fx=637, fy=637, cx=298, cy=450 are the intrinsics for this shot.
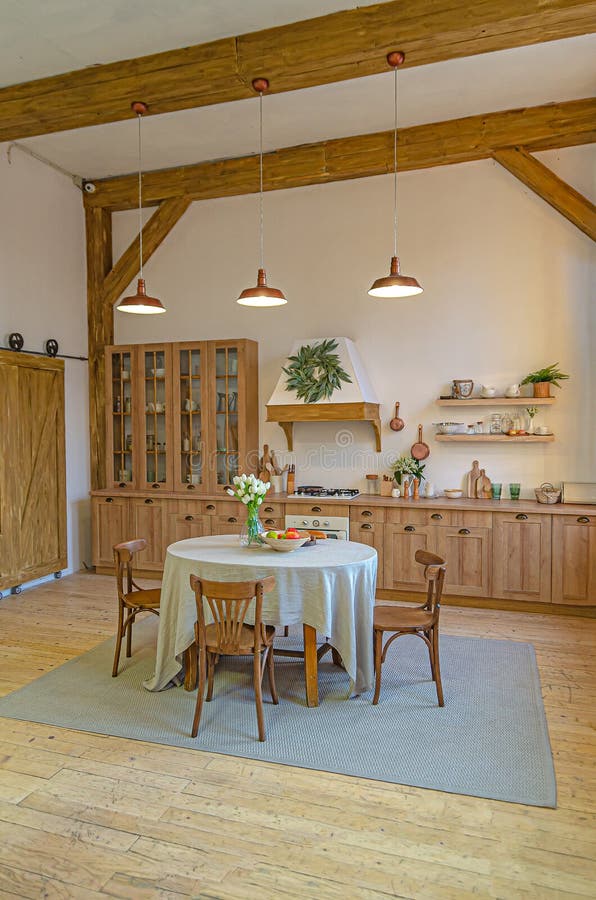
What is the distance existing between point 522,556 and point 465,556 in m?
0.44

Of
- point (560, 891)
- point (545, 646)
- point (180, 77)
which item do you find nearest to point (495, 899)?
point (560, 891)

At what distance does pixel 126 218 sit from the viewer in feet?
22.4

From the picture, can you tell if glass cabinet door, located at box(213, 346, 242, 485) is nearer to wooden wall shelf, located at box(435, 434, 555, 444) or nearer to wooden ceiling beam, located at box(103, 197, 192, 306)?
wooden ceiling beam, located at box(103, 197, 192, 306)

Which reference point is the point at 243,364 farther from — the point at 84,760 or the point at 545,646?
the point at 84,760

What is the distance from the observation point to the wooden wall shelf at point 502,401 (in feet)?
17.5

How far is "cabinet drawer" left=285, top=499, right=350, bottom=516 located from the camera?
18.3ft

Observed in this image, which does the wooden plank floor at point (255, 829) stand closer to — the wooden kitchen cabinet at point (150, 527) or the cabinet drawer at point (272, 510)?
the cabinet drawer at point (272, 510)

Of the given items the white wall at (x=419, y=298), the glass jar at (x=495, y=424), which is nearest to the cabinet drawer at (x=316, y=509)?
the white wall at (x=419, y=298)

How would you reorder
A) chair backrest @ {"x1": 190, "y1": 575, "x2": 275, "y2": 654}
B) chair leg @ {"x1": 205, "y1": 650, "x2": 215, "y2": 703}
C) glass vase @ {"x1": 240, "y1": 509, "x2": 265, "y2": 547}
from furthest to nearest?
glass vase @ {"x1": 240, "y1": 509, "x2": 265, "y2": 547}
chair leg @ {"x1": 205, "y1": 650, "x2": 215, "y2": 703}
chair backrest @ {"x1": 190, "y1": 575, "x2": 275, "y2": 654}

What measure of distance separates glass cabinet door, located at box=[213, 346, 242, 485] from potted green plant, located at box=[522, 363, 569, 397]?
8.88ft

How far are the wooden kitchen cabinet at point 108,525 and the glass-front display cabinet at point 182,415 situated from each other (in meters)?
0.27

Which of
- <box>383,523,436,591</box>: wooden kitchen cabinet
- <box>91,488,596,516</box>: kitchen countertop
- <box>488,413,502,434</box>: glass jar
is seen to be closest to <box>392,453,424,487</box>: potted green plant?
<box>91,488,596,516</box>: kitchen countertop

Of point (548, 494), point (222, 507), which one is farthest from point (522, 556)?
point (222, 507)

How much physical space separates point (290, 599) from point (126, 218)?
16.6ft
